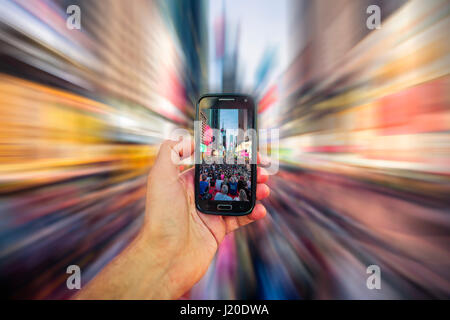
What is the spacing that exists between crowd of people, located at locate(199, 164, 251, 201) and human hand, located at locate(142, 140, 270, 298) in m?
0.08

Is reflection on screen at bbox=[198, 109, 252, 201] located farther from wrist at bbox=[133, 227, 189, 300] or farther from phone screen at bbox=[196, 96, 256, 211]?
wrist at bbox=[133, 227, 189, 300]

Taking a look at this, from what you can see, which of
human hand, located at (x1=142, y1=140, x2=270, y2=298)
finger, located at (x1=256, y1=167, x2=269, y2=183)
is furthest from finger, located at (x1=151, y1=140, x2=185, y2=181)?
finger, located at (x1=256, y1=167, x2=269, y2=183)

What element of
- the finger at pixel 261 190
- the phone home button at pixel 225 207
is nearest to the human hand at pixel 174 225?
the finger at pixel 261 190

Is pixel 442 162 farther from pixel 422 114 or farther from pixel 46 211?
pixel 46 211

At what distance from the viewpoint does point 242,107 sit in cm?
71

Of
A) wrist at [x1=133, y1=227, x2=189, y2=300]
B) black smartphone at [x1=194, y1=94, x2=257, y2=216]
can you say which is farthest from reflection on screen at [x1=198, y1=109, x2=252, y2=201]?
wrist at [x1=133, y1=227, x2=189, y2=300]

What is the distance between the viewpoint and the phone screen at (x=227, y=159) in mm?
702

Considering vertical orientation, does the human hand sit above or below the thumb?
below

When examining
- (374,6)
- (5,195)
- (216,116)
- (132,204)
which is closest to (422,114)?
(374,6)

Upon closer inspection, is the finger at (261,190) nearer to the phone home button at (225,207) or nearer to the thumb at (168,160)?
the phone home button at (225,207)

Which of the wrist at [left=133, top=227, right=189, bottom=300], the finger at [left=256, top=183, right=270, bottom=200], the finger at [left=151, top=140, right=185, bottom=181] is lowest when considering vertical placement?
the wrist at [left=133, top=227, right=189, bottom=300]

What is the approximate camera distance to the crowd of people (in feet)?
2.31

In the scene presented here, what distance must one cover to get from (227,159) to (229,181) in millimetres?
96

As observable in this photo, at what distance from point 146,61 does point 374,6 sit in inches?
45.3
